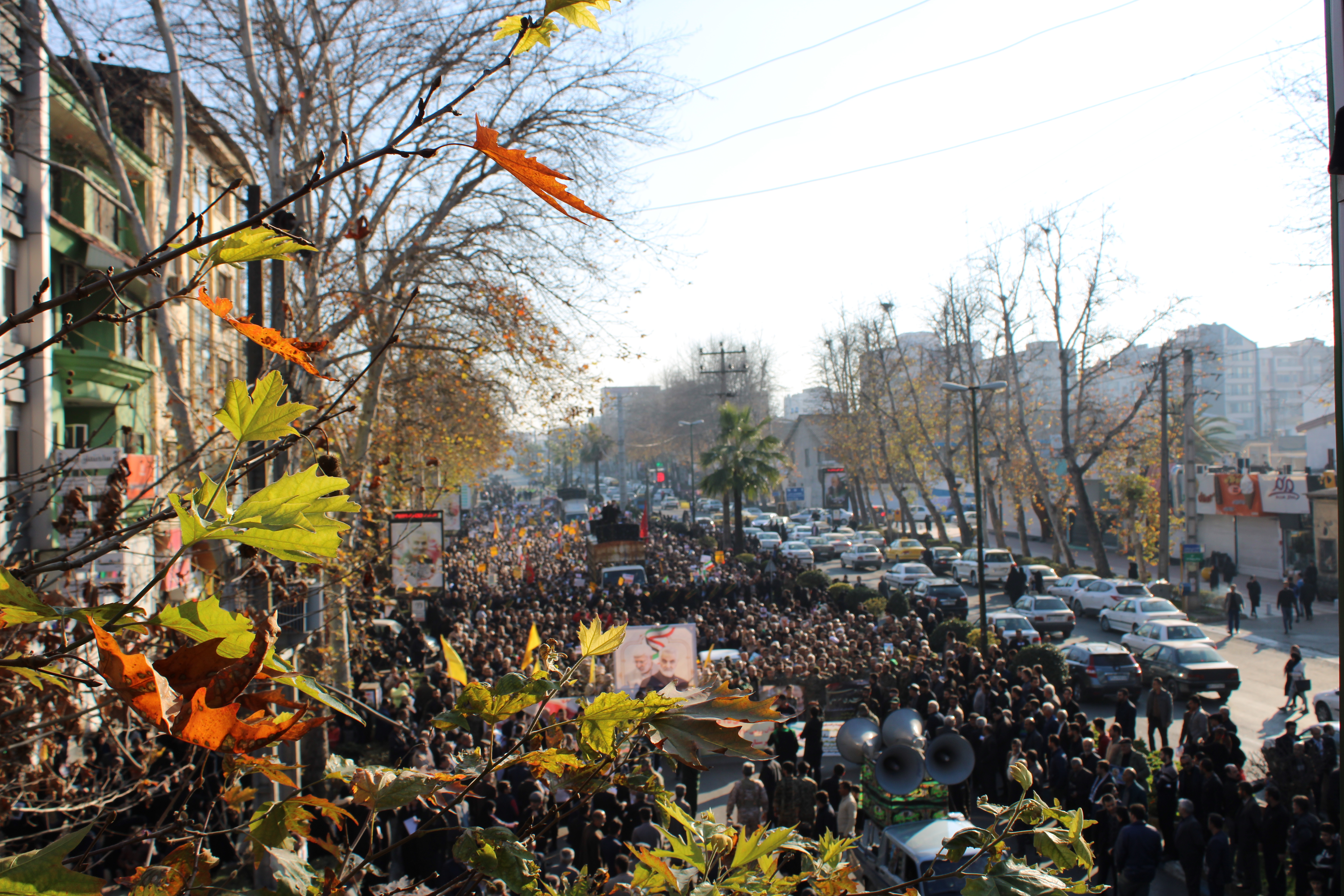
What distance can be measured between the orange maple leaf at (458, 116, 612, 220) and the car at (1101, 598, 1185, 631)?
80.4 ft

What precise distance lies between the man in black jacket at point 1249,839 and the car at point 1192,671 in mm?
7314

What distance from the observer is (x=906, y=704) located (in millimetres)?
13898

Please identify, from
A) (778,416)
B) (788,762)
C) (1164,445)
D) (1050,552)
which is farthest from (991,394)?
(778,416)

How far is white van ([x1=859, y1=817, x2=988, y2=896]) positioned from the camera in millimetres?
7152

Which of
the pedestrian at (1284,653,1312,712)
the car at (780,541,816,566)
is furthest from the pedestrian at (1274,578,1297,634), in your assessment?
the car at (780,541,816,566)

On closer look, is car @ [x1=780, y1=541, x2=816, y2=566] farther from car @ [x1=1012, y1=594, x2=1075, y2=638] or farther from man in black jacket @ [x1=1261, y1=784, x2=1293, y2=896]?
man in black jacket @ [x1=1261, y1=784, x2=1293, y2=896]

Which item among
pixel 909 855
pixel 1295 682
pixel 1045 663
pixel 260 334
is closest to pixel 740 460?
pixel 1045 663

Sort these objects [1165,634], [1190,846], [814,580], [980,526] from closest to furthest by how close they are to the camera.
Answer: [1190,846], [1165,634], [980,526], [814,580]

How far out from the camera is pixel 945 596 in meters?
26.4

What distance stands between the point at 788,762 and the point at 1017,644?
9.72 metres

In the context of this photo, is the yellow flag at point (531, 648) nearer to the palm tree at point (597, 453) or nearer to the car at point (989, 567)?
the car at point (989, 567)

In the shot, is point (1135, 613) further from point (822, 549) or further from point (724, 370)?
point (724, 370)

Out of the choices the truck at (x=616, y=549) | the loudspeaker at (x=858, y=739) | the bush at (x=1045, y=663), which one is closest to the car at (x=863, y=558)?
the truck at (x=616, y=549)

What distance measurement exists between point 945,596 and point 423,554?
1653cm
